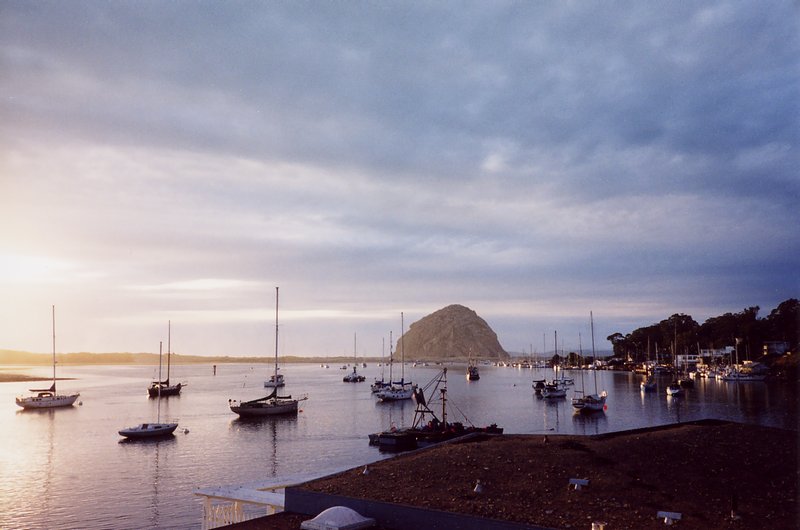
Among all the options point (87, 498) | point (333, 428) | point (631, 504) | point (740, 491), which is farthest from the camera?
point (333, 428)

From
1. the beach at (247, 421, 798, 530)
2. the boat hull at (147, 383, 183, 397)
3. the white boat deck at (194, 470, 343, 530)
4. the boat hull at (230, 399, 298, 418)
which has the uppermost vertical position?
the beach at (247, 421, 798, 530)

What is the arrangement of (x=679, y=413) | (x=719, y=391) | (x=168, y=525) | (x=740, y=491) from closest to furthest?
(x=740, y=491)
(x=168, y=525)
(x=679, y=413)
(x=719, y=391)

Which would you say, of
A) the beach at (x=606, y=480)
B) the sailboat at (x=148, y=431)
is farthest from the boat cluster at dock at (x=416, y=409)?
the beach at (x=606, y=480)

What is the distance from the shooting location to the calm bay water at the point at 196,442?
40.0 m

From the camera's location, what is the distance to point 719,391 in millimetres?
131375

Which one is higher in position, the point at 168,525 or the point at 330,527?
the point at 330,527

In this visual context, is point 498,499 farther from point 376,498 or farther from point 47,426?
point 47,426

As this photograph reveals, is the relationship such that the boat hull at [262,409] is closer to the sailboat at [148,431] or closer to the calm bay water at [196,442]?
the calm bay water at [196,442]

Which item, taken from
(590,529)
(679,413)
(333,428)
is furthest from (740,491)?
(679,413)

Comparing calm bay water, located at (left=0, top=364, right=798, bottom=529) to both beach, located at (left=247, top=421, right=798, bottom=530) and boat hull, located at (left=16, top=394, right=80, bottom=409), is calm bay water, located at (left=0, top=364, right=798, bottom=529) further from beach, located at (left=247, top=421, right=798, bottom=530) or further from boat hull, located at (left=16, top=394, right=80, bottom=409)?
beach, located at (left=247, top=421, right=798, bottom=530)

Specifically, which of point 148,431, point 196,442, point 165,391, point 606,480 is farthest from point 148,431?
point 165,391

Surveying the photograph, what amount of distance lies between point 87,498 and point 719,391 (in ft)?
430

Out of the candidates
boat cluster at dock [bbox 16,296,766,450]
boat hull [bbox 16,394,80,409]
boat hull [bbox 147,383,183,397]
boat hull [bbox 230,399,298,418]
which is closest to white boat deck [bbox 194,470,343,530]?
boat cluster at dock [bbox 16,296,766,450]

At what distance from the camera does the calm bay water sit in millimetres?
40000
